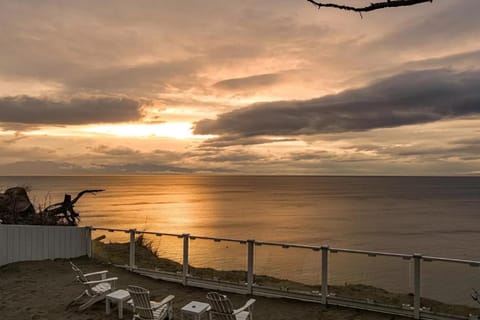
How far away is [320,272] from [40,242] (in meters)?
7.47

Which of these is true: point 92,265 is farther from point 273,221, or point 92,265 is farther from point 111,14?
point 273,221

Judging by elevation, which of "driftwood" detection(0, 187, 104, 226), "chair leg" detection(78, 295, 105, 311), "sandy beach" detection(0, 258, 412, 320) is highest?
"driftwood" detection(0, 187, 104, 226)

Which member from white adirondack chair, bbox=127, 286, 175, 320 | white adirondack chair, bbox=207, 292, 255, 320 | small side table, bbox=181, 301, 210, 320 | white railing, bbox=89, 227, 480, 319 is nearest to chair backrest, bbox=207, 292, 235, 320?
white adirondack chair, bbox=207, 292, 255, 320

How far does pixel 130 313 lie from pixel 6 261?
17.4 ft

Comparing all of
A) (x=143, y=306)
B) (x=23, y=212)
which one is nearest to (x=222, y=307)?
(x=143, y=306)

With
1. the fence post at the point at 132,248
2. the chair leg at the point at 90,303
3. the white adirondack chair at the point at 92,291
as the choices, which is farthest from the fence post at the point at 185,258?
the chair leg at the point at 90,303

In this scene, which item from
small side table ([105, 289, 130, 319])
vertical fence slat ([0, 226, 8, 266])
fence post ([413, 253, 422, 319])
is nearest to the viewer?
small side table ([105, 289, 130, 319])

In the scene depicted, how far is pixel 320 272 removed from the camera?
8586mm

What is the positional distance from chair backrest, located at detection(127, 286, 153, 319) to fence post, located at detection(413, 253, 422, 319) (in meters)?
4.51

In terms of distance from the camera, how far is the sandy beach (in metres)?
7.84

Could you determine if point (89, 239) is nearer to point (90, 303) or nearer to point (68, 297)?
point (68, 297)

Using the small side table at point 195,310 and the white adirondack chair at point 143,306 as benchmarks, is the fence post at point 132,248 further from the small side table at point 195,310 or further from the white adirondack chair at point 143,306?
the small side table at point 195,310

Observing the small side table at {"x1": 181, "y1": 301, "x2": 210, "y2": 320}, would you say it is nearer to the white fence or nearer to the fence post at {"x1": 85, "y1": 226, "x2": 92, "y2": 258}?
the fence post at {"x1": 85, "y1": 226, "x2": 92, "y2": 258}

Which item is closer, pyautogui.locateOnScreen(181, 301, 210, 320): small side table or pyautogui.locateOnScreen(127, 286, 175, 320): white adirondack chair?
pyautogui.locateOnScreen(181, 301, 210, 320): small side table
